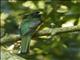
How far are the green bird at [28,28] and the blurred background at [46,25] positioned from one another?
4 centimetres

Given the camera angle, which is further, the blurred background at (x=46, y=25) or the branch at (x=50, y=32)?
the blurred background at (x=46, y=25)

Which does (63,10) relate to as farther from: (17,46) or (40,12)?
(17,46)

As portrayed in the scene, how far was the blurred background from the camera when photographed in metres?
1.13

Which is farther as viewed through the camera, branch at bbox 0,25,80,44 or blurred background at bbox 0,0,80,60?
blurred background at bbox 0,0,80,60

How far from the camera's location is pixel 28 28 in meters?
1.07

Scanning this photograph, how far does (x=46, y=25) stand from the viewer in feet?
3.67

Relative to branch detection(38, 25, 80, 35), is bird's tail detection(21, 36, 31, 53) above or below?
below

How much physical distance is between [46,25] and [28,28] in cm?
8

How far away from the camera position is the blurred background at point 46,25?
1.13 m

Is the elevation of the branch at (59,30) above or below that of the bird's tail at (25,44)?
above

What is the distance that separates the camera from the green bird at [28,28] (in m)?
1.06

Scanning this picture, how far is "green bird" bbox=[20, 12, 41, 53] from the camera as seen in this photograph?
1.06m

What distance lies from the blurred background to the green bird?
0.04m

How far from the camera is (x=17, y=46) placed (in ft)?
3.63
